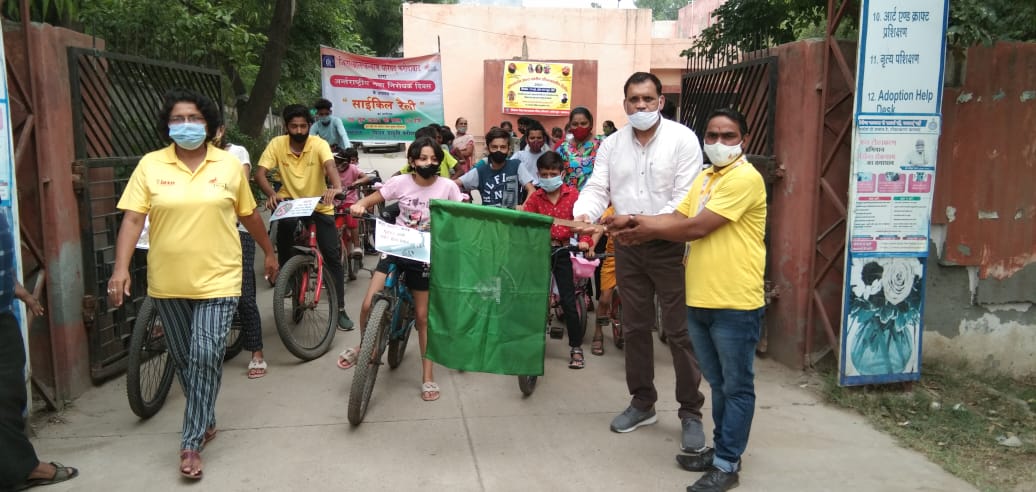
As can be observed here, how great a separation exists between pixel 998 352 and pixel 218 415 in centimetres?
558

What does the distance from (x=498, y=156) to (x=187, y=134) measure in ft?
10.2

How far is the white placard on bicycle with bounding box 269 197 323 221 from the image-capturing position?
5.98 meters

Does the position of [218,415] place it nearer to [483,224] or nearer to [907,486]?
[483,224]

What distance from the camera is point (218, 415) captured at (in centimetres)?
494

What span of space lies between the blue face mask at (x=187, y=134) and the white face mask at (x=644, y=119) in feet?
7.43

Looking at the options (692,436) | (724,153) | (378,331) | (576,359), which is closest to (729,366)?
(692,436)

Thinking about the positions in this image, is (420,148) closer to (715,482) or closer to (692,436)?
(692,436)

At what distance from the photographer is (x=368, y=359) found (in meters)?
4.61

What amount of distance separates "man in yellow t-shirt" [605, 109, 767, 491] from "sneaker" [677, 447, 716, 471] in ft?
0.67

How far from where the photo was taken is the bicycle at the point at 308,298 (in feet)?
19.3

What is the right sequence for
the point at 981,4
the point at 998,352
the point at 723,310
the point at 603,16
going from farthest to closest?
the point at 603,16 < the point at 998,352 < the point at 981,4 < the point at 723,310

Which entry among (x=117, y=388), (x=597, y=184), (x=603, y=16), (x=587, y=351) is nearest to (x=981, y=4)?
(x=597, y=184)

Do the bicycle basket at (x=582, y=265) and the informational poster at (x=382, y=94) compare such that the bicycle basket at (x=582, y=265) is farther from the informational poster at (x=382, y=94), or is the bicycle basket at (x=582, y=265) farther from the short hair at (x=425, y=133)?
the informational poster at (x=382, y=94)

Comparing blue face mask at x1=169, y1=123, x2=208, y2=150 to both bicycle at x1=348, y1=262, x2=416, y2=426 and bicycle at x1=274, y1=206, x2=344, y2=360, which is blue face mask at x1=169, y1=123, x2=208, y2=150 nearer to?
bicycle at x1=348, y1=262, x2=416, y2=426
